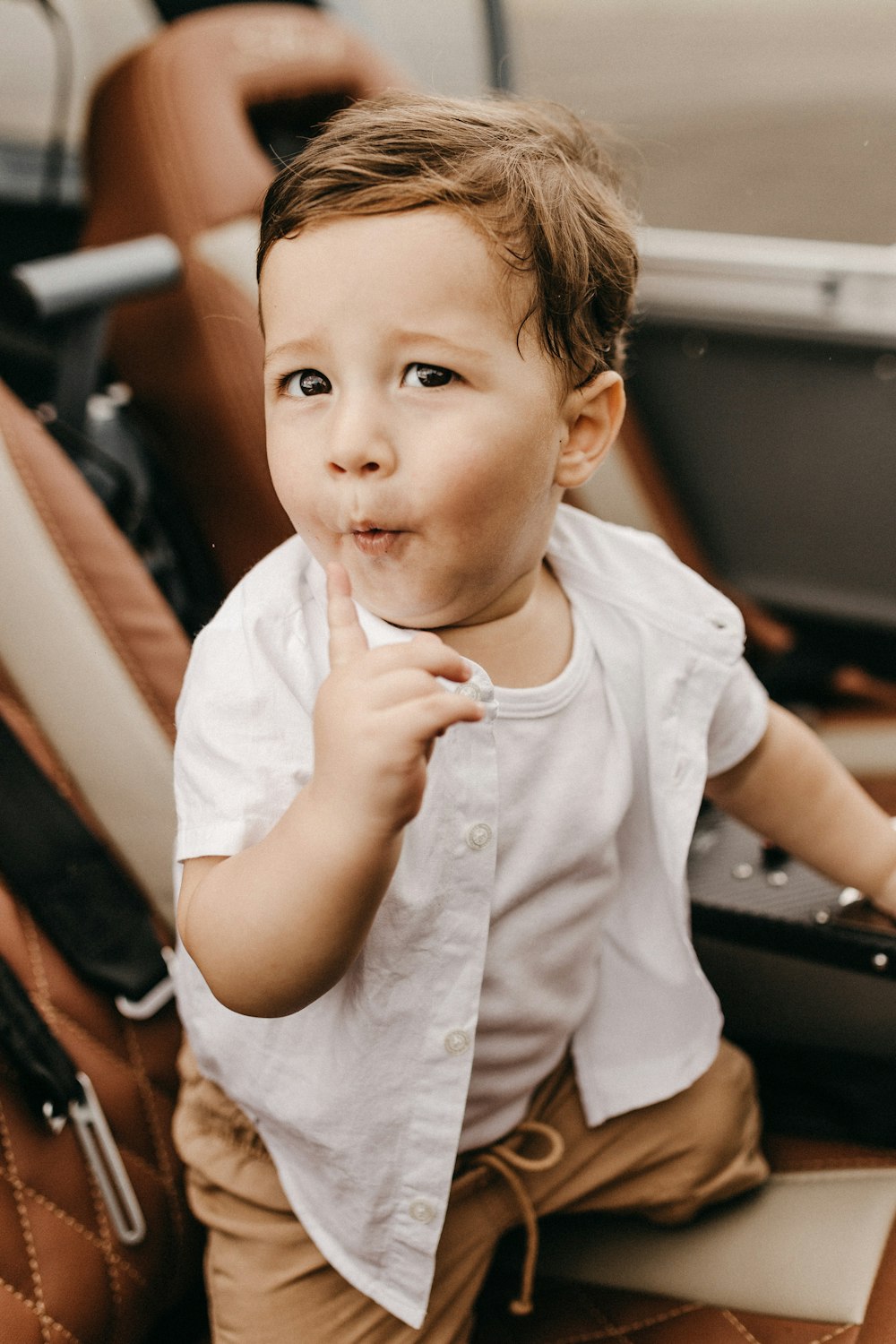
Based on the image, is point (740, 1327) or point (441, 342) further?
point (740, 1327)

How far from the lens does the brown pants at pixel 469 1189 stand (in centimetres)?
73

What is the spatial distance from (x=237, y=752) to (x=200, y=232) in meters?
0.76

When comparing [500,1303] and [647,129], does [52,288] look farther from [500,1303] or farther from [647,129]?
[500,1303]

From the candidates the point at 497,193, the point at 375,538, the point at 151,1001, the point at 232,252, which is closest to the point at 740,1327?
the point at 151,1001

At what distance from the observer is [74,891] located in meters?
0.84

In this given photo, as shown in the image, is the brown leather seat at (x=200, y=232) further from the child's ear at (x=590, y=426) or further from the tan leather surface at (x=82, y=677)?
the child's ear at (x=590, y=426)

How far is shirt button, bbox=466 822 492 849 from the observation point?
0.67 m

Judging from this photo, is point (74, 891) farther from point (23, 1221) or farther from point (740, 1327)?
point (740, 1327)

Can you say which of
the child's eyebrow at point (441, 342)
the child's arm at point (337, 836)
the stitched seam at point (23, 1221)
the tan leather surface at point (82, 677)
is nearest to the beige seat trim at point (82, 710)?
the tan leather surface at point (82, 677)

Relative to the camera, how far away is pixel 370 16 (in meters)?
1.76

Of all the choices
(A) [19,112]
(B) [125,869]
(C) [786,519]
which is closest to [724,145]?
(C) [786,519]

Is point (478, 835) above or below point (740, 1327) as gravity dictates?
above

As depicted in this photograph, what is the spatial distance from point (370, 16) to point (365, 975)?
1559mm

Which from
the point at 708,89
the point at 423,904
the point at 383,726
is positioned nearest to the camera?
the point at 383,726
